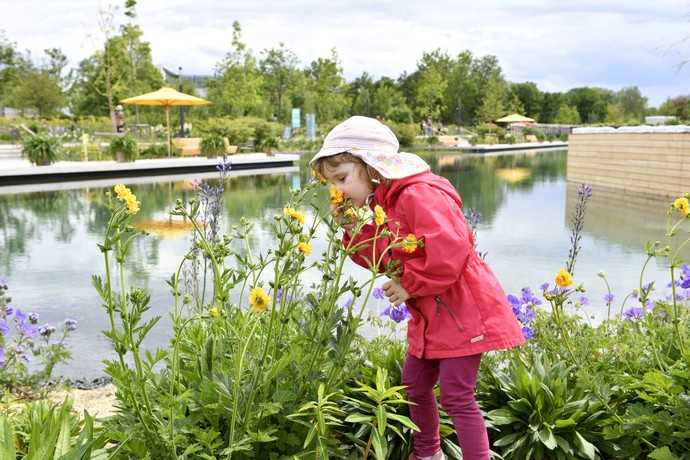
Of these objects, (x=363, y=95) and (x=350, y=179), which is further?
(x=363, y=95)

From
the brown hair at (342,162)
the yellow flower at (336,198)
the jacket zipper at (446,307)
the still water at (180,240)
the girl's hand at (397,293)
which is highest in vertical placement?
the brown hair at (342,162)

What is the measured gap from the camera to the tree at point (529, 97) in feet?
213

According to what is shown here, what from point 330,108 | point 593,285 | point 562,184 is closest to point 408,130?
point 330,108

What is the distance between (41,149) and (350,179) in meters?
14.9

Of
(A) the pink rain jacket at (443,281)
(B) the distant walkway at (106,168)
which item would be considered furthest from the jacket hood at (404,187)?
(B) the distant walkway at (106,168)

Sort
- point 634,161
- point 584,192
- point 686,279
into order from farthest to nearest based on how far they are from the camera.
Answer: point 634,161
point 584,192
point 686,279

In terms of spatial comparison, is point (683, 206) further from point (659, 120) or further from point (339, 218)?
point (659, 120)

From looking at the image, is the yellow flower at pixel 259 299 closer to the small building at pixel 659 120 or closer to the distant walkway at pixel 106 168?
the distant walkway at pixel 106 168

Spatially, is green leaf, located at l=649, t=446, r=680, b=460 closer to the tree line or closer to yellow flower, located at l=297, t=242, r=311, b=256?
yellow flower, located at l=297, t=242, r=311, b=256

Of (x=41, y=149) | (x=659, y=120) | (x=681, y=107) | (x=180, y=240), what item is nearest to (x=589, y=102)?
(x=681, y=107)

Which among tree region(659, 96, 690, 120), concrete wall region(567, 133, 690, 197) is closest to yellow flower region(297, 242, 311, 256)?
concrete wall region(567, 133, 690, 197)

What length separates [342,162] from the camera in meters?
1.93

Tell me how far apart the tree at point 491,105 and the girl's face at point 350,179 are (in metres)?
47.1

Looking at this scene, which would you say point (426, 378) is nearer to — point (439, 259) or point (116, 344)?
point (439, 259)
